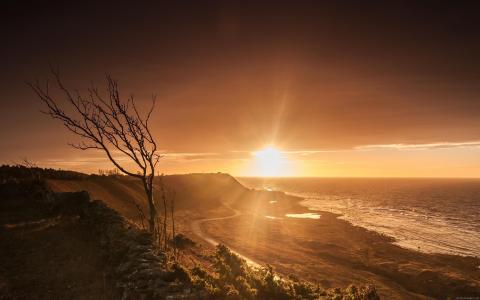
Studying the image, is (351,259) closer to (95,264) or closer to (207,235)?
(207,235)

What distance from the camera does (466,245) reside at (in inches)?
2290

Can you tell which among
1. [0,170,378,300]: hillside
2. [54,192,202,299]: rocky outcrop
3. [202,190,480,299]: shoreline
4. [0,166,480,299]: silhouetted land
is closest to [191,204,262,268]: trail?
[0,166,480,299]: silhouetted land

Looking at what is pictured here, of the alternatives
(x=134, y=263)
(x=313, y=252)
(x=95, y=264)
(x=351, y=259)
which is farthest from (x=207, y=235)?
(x=134, y=263)

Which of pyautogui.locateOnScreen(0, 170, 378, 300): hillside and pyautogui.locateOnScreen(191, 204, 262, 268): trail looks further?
pyautogui.locateOnScreen(191, 204, 262, 268): trail

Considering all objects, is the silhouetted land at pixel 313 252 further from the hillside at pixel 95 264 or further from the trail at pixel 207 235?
the trail at pixel 207 235

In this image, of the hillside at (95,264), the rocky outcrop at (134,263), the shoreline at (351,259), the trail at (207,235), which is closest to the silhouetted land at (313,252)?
the shoreline at (351,259)

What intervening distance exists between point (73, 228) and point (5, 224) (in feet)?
14.8

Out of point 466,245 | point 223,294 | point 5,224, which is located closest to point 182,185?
point 466,245

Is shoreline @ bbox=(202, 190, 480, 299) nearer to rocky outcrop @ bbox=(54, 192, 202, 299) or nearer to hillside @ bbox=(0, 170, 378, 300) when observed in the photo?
hillside @ bbox=(0, 170, 378, 300)

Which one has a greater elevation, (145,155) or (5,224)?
(145,155)

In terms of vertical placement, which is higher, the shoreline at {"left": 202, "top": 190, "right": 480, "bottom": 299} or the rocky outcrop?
the rocky outcrop

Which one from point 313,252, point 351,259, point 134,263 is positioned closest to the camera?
point 134,263

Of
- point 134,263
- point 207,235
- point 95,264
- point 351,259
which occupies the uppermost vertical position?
point 134,263

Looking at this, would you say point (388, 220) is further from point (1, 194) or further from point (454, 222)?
point (1, 194)
